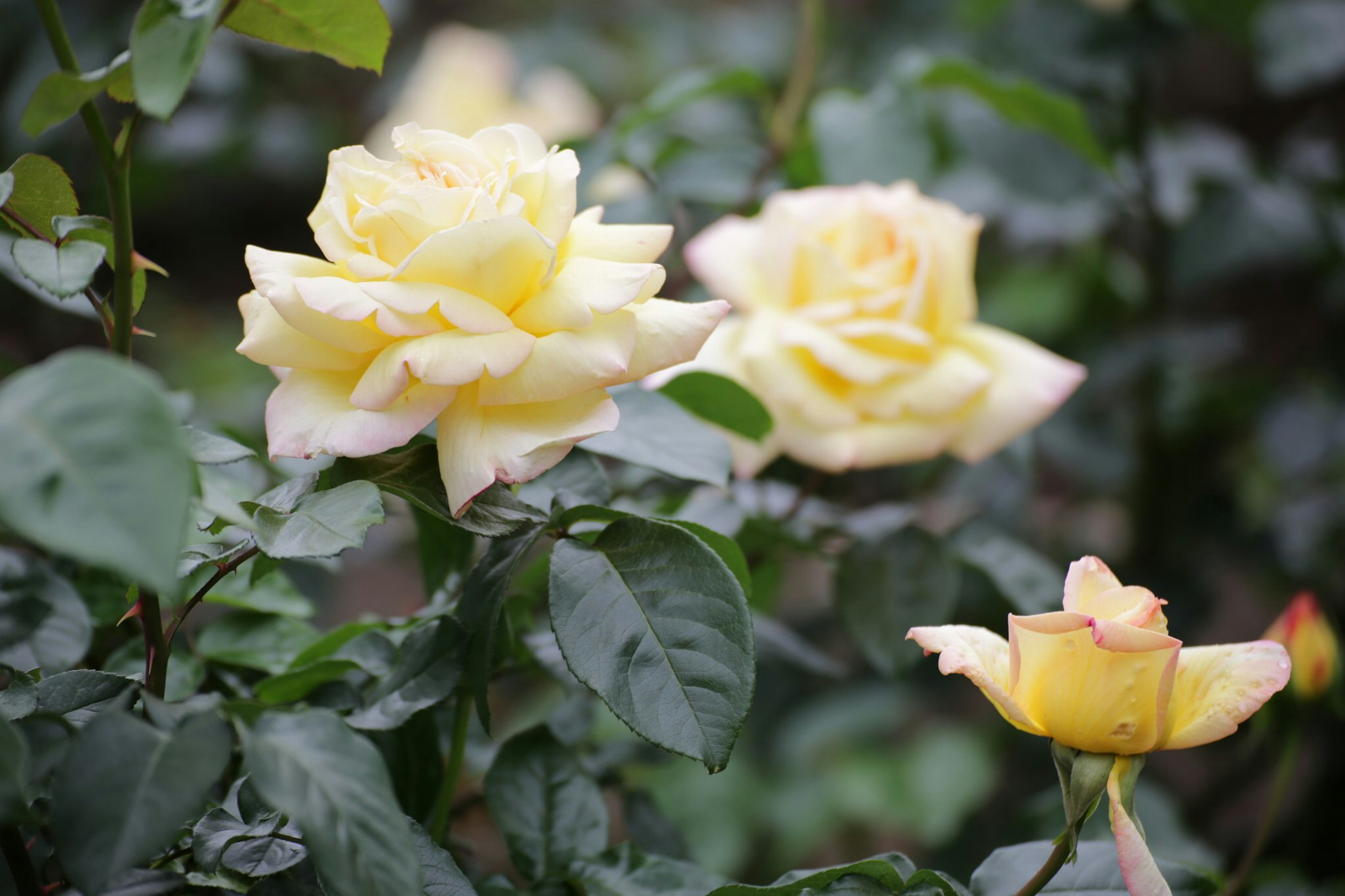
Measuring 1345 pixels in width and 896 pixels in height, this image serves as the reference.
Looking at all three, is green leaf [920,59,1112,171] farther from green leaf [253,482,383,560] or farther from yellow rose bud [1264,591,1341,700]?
green leaf [253,482,383,560]

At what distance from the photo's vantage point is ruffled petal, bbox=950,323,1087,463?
1.40 ft

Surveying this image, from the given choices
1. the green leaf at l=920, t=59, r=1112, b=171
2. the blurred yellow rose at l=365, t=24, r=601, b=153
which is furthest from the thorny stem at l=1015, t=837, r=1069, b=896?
the blurred yellow rose at l=365, t=24, r=601, b=153

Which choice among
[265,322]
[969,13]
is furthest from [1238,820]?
[265,322]

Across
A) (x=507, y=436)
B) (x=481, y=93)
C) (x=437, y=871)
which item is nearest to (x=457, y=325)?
(x=507, y=436)

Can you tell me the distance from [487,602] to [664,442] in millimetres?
82

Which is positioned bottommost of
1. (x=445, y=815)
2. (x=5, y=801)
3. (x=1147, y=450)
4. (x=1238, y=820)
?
(x=1238, y=820)

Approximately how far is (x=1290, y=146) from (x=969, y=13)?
33 centimetres

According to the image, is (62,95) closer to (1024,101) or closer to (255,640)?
(255,640)

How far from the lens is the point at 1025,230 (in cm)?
80

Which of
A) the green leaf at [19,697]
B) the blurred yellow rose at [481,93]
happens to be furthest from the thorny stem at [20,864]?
the blurred yellow rose at [481,93]

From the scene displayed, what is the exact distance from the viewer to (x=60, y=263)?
8.8 inches

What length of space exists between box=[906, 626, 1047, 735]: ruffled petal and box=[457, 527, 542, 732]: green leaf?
106mm

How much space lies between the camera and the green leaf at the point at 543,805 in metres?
Result: 0.31

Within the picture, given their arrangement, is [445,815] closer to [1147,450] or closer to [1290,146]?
[1147,450]
